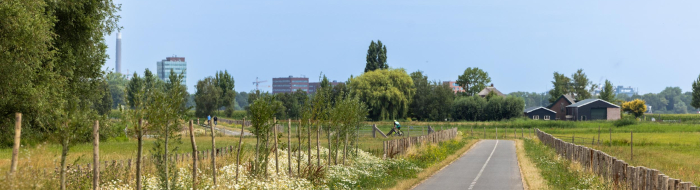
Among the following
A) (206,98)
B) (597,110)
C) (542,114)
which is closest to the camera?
(206,98)

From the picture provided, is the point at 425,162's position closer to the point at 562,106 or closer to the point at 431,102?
the point at 431,102

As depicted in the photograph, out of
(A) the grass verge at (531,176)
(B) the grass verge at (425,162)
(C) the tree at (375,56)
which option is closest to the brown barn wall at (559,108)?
(C) the tree at (375,56)

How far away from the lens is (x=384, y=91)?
3994 inches

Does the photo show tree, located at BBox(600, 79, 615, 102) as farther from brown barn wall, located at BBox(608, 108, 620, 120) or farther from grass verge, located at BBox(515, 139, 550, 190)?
grass verge, located at BBox(515, 139, 550, 190)

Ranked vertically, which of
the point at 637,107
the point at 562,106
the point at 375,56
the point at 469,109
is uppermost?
the point at 375,56

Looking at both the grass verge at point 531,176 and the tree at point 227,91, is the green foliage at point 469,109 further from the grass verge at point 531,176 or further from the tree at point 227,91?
the grass verge at point 531,176

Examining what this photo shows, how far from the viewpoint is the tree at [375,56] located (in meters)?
120

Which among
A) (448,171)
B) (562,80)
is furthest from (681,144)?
Answer: (562,80)

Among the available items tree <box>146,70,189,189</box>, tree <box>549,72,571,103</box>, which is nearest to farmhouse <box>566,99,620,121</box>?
Result: tree <box>549,72,571,103</box>

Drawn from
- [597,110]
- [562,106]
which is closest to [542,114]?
[562,106]

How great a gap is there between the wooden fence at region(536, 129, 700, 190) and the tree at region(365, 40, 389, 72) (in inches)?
3476

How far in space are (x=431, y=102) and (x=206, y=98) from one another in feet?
141

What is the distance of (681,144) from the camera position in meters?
56.1

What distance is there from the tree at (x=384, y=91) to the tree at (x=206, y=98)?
89.6 ft
